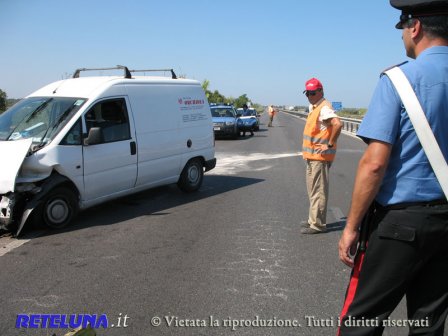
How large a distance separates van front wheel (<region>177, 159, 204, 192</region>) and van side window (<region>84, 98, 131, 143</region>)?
1.80 meters

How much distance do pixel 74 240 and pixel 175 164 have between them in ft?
10.1

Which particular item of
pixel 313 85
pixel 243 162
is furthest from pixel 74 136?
pixel 243 162

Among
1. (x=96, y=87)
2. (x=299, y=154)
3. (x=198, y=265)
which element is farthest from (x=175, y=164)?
(x=299, y=154)

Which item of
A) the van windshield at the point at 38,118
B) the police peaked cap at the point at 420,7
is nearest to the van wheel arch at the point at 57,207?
the van windshield at the point at 38,118

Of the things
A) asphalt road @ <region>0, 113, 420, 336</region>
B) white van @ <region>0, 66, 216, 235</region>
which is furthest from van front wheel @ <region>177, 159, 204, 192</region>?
asphalt road @ <region>0, 113, 420, 336</region>

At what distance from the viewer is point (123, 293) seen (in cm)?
406

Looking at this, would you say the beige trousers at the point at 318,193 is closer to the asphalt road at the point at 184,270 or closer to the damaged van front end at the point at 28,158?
the asphalt road at the point at 184,270

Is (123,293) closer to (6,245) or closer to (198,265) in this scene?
(198,265)

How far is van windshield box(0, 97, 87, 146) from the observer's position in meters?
6.19

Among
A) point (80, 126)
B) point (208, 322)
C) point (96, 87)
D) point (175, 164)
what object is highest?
point (96, 87)

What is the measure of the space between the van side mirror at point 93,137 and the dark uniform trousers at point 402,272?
4.91 meters

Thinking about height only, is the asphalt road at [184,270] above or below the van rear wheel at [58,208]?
below

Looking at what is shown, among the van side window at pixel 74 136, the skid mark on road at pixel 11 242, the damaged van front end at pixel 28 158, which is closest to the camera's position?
Result: the skid mark on road at pixel 11 242

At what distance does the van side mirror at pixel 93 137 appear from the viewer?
6.32m
